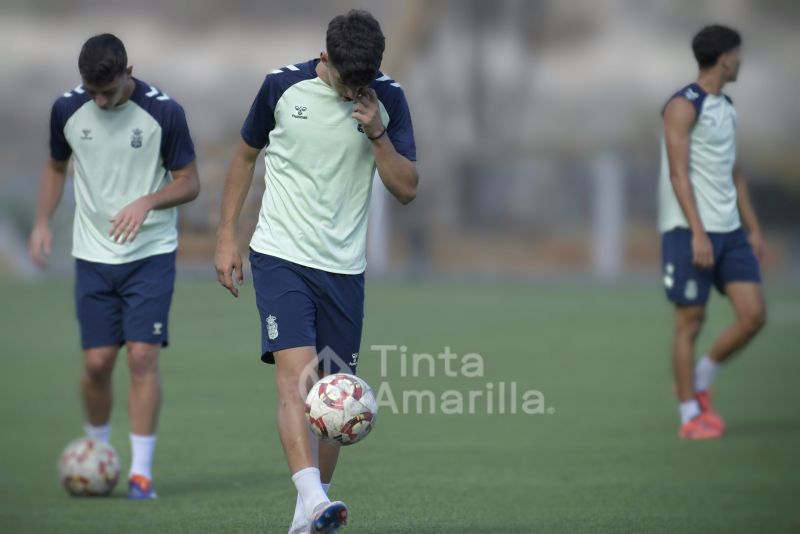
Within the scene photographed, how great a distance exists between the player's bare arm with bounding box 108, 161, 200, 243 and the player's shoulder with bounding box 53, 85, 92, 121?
0.67 m

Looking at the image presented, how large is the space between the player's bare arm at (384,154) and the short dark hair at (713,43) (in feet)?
14.0

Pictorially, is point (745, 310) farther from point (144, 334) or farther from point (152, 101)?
point (152, 101)

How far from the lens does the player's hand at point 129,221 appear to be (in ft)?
25.7

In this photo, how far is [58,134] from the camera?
847 cm

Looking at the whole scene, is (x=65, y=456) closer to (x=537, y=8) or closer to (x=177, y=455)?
(x=177, y=455)

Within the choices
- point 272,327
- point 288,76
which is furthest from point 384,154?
point 272,327

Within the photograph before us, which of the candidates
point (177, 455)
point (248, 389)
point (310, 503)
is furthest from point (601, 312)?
point (310, 503)

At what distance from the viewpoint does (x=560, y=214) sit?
34469 millimetres

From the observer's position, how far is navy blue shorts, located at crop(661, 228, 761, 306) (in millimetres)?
10219

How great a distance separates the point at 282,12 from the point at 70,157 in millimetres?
36947

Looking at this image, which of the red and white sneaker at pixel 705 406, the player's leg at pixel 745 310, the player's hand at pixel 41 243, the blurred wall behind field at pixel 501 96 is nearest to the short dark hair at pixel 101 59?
the player's hand at pixel 41 243

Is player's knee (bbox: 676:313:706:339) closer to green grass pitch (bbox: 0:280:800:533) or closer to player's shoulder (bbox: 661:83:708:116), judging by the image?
green grass pitch (bbox: 0:280:800:533)

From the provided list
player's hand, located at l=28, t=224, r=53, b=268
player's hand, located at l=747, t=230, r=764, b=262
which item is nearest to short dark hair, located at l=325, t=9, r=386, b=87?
player's hand, located at l=28, t=224, r=53, b=268

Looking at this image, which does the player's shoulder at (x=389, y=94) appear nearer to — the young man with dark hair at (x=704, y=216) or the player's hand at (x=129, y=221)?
the player's hand at (x=129, y=221)
